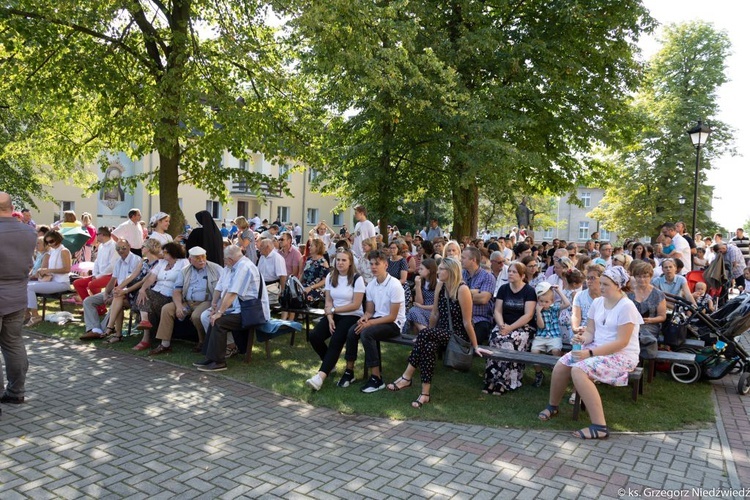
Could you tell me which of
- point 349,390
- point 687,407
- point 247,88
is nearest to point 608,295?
point 687,407

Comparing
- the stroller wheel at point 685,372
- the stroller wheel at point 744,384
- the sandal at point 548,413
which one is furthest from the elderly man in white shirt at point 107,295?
the stroller wheel at point 744,384

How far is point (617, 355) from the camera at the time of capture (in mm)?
5441

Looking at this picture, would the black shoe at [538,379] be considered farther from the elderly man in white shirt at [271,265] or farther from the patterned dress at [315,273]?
the elderly man in white shirt at [271,265]

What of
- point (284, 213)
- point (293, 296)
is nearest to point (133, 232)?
point (293, 296)

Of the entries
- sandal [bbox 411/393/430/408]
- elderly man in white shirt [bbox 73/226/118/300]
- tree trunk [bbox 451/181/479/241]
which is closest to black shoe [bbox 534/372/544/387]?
sandal [bbox 411/393/430/408]

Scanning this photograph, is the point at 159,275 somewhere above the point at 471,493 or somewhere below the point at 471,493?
above

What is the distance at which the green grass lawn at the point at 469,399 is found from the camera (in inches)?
221

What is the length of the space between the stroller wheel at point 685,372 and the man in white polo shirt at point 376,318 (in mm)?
3599

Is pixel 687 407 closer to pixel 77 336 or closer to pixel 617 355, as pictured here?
pixel 617 355

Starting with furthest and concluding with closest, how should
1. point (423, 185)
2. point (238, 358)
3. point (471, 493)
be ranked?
point (423, 185)
point (238, 358)
point (471, 493)

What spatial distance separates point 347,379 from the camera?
6656 mm

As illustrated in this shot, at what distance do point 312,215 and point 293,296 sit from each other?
43155mm

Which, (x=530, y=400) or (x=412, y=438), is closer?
(x=412, y=438)

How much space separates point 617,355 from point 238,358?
4.84 metres
